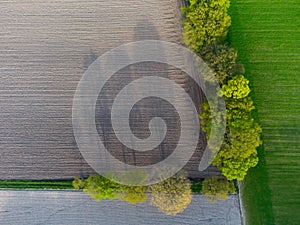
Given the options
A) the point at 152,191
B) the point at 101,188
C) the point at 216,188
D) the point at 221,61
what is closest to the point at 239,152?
the point at 216,188

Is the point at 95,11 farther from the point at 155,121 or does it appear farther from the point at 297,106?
the point at 297,106

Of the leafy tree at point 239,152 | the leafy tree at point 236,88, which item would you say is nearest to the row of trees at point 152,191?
the leafy tree at point 239,152

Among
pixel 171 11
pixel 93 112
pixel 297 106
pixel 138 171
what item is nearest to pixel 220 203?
pixel 138 171

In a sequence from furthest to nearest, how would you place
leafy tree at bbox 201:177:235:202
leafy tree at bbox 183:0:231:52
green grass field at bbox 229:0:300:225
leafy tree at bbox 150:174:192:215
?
green grass field at bbox 229:0:300:225 → leafy tree at bbox 183:0:231:52 → leafy tree at bbox 201:177:235:202 → leafy tree at bbox 150:174:192:215

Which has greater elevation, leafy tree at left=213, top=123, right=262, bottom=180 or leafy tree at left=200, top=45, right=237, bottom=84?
leafy tree at left=200, top=45, right=237, bottom=84

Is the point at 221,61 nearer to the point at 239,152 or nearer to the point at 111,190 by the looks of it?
the point at 239,152

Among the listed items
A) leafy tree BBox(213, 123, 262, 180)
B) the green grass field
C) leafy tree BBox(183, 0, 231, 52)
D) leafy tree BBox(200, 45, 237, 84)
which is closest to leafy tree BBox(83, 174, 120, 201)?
leafy tree BBox(213, 123, 262, 180)

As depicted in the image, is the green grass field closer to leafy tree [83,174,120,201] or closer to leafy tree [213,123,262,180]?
leafy tree [213,123,262,180]
